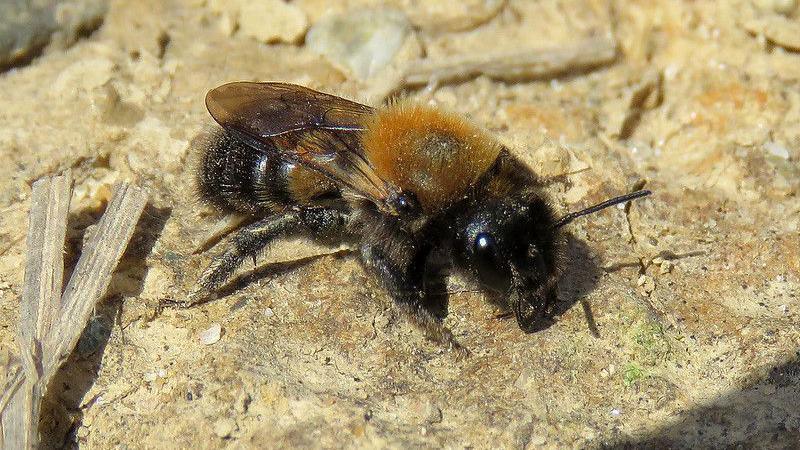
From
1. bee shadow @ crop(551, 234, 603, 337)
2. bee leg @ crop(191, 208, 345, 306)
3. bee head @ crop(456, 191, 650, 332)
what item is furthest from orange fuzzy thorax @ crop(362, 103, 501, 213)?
bee shadow @ crop(551, 234, 603, 337)

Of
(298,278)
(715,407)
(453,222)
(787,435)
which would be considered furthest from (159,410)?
(787,435)

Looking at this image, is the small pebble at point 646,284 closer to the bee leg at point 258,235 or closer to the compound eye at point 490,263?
the compound eye at point 490,263

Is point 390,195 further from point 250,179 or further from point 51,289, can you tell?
point 51,289

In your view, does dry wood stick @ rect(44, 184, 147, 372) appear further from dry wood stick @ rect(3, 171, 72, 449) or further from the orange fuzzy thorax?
the orange fuzzy thorax

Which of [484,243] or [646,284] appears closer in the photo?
[484,243]

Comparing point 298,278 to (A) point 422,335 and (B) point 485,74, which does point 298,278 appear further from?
(B) point 485,74

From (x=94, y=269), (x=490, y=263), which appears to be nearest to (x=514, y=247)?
(x=490, y=263)

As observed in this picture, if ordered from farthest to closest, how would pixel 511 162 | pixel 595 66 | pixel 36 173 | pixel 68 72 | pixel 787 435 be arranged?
pixel 595 66 → pixel 68 72 → pixel 36 173 → pixel 511 162 → pixel 787 435
